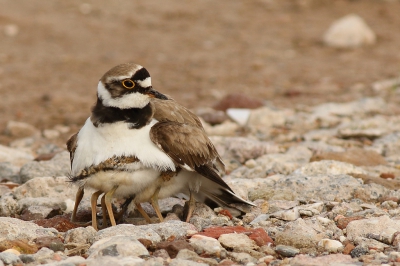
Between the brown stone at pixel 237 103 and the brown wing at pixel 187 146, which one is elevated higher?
the brown wing at pixel 187 146

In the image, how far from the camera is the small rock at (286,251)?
16.1ft

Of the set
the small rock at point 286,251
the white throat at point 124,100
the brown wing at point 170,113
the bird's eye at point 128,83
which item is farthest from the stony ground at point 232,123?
the bird's eye at point 128,83

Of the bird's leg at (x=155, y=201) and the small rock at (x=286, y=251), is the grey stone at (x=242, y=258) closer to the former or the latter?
the small rock at (x=286, y=251)

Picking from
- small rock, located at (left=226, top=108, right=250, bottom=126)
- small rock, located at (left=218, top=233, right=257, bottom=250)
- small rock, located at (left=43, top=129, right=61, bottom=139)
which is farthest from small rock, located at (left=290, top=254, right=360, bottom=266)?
small rock, located at (left=43, top=129, right=61, bottom=139)

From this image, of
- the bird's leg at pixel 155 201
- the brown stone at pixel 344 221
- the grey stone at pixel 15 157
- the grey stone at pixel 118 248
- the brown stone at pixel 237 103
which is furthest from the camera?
the brown stone at pixel 237 103

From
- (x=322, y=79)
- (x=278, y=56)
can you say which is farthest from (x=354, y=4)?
(x=322, y=79)

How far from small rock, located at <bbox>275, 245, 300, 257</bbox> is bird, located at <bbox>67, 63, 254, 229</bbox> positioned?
3.73 ft

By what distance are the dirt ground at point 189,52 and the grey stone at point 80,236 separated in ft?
17.9

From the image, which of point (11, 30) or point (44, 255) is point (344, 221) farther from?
point (11, 30)

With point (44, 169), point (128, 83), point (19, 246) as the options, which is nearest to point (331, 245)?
point (128, 83)

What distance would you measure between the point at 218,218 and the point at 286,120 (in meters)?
4.64

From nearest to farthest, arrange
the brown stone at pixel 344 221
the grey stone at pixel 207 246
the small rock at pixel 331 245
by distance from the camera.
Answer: the grey stone at pixel 207 246 < the small rock at pixel 331 245 < the brown stone at pixel 344 221

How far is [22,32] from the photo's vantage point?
1639cm

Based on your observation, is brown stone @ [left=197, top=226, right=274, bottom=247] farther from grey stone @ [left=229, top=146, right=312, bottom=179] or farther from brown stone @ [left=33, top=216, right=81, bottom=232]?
grey stone @ [left=229, top=146, right=312, bottom=179]
